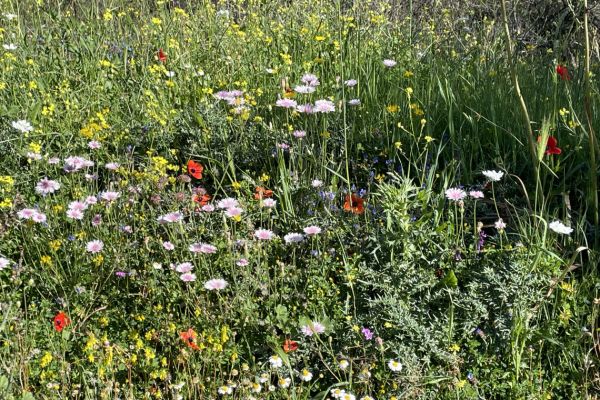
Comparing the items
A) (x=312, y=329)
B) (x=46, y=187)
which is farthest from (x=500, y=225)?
(x=46, y=187)

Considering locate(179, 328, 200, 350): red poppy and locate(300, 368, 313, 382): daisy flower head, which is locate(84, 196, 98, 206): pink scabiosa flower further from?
locate(300, 368, 313, 382): daisy flower head

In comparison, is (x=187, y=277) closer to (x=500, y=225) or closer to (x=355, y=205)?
(x=355, y=205)

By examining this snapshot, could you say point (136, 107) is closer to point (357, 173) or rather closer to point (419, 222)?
point (357, 173)

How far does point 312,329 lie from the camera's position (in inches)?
85.6

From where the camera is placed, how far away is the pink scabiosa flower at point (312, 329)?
2.18 meters

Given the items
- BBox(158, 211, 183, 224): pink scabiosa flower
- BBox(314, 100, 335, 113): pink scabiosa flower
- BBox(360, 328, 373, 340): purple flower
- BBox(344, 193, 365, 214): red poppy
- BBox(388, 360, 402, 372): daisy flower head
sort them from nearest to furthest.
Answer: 1. BBox(388, 360, 402, 372): daisy flower head
2. BBox(360, 328, 373, 340): purple flower
3. BBox(158, 211, 183, 224): pink scabiosa flower
4. BBox(344, 193, 365, 214): red poppy
5. BBox(314, 100, 335, 113): pink scabiosa flower

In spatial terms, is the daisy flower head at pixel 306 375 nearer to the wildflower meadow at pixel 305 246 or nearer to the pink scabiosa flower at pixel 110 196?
the wildflower meadow at pixel 305 246

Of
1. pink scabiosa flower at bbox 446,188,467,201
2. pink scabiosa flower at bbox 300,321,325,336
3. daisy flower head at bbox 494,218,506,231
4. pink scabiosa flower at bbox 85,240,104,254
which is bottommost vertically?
pink scabiosa flower at bbox 300,321,325,336

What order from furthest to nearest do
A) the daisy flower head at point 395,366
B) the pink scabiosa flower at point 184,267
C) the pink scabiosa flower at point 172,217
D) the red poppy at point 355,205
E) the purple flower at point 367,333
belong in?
the red poppy at point 355,205 → the pink scabiosa flower at point 172,217 → the pink scabiosa flower at point 184,267 → the purple flower at point 367,333 → the daisy flower head at point 395,366

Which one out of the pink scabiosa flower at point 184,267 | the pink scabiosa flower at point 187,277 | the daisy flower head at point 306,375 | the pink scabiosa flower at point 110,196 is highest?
the pink scabiosa flower at point 110,196

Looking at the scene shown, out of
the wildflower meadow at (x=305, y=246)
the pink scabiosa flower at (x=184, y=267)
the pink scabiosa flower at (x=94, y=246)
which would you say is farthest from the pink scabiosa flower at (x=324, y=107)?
the pink scabiosa flower at (x=94, y=246)

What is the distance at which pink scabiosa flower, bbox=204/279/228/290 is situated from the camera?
229cm

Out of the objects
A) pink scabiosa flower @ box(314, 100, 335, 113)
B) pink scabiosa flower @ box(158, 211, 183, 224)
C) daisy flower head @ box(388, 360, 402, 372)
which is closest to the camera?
daisy flower head @ box(388, 360, 402, 372)

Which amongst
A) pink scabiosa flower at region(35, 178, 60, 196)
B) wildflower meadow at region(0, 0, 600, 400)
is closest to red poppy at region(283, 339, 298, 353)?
wildflower meadow at region(0, 0, 600, 400)
